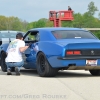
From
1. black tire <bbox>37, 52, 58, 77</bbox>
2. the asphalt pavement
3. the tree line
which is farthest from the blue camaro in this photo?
the tree line

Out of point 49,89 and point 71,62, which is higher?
point 71,62

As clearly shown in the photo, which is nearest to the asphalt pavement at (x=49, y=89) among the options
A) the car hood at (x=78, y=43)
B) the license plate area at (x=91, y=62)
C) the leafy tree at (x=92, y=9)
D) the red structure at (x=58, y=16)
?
the license plate area at (x=91, y=62)

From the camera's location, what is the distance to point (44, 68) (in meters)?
12.3

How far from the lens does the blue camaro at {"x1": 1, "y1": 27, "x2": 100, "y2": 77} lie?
11656mm

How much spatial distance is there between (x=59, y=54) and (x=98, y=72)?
1.88m

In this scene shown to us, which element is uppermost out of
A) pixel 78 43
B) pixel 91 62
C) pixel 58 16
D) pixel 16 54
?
pixel 58 16

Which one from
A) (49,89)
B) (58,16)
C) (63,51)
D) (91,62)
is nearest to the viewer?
(49,89)

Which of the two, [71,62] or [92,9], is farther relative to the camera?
[92,9]

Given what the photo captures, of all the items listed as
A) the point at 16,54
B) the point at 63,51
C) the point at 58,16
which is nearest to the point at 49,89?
the point at 63,51

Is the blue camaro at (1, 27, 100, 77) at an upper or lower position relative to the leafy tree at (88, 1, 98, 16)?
lower

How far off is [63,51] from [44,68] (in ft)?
3.18

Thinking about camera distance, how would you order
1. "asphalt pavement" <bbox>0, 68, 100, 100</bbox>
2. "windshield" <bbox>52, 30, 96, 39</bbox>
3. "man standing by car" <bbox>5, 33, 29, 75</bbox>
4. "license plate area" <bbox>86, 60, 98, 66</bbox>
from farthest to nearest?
"man standing by car" <bbox>5, 33, 29, 75</bbox> → "windshield" <bbox>52, 30, 96, 39</bbox> → "license plate area" <bbox>86, 60, 98, 66</bbox> → "asphalt pavement" <bbox>0, 68, 100, 100</bbox>

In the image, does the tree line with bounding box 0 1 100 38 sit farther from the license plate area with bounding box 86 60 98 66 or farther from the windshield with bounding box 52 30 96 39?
the license plate area with bounding box 86 60 98 66

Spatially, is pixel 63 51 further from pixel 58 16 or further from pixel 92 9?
pixel 92 9
